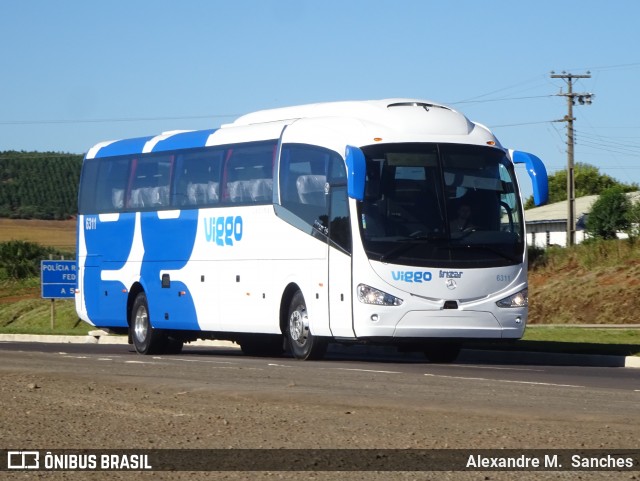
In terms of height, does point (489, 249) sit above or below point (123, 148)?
below

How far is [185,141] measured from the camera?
84.7ft

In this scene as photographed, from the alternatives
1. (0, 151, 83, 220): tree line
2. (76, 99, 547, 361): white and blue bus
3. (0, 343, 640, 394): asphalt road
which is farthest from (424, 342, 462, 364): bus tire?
(0, 151, 83, 220): tree line

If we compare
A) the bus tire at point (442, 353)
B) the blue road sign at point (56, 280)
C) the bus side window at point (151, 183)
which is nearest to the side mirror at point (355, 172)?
the bus tire at point (442, 353)

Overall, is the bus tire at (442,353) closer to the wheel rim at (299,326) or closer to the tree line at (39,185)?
the wheel rim at (299,326)

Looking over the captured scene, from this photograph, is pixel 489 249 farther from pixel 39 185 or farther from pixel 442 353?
pixel 39 185

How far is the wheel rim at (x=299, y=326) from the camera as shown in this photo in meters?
22.2

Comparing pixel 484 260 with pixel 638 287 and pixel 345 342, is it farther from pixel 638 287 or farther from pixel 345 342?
pixel 638 287

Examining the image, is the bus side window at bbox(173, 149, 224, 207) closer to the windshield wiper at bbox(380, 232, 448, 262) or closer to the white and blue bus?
the white and blue bus

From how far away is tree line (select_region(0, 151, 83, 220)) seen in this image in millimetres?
128500

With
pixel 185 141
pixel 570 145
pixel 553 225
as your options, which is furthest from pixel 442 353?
pixel 553 225

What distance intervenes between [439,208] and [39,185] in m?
125

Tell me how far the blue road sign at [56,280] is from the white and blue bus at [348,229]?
20663mm

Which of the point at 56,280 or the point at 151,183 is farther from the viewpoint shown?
the point at 56,280

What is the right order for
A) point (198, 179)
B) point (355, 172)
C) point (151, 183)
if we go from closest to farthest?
point (355, 172) < point (198, 179) < point (151, 183)
